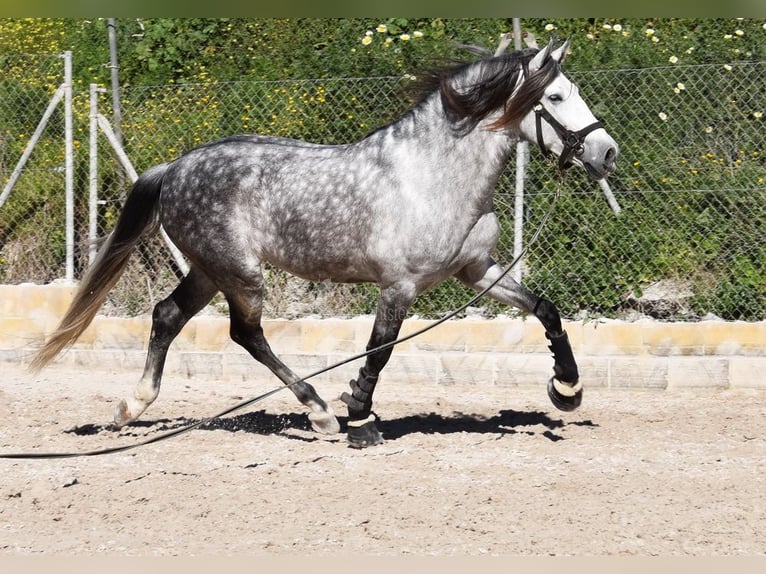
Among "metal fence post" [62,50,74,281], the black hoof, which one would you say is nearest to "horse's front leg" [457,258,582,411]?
the black hoof

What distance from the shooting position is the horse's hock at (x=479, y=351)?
302 inches

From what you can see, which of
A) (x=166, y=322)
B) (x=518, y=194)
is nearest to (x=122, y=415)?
(x=166, y=322)

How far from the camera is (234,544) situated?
14.1 feet

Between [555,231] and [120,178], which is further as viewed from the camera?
[120,178]

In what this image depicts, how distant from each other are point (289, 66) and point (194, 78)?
1032mm

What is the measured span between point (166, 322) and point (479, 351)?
2.46 metres

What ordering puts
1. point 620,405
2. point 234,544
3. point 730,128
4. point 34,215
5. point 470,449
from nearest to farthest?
1. point 234,544
2. point 470,449
3. point 620,405
4. point 730,128
5. point 34,215

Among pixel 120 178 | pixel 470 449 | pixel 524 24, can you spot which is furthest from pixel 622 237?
pixel 120 178

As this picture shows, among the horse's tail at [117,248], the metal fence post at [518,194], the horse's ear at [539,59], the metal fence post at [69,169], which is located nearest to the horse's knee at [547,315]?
the horse's ear at [539,59]

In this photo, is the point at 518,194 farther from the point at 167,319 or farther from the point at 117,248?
the point at 117,248

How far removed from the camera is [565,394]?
611 centimetres

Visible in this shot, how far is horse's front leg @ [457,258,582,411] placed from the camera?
19.7ft

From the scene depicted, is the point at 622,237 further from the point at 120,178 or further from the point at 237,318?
the point at 120,178

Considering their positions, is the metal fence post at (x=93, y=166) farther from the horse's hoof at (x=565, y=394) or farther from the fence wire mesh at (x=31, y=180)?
the horse's hoof at (x=565, y=394)
